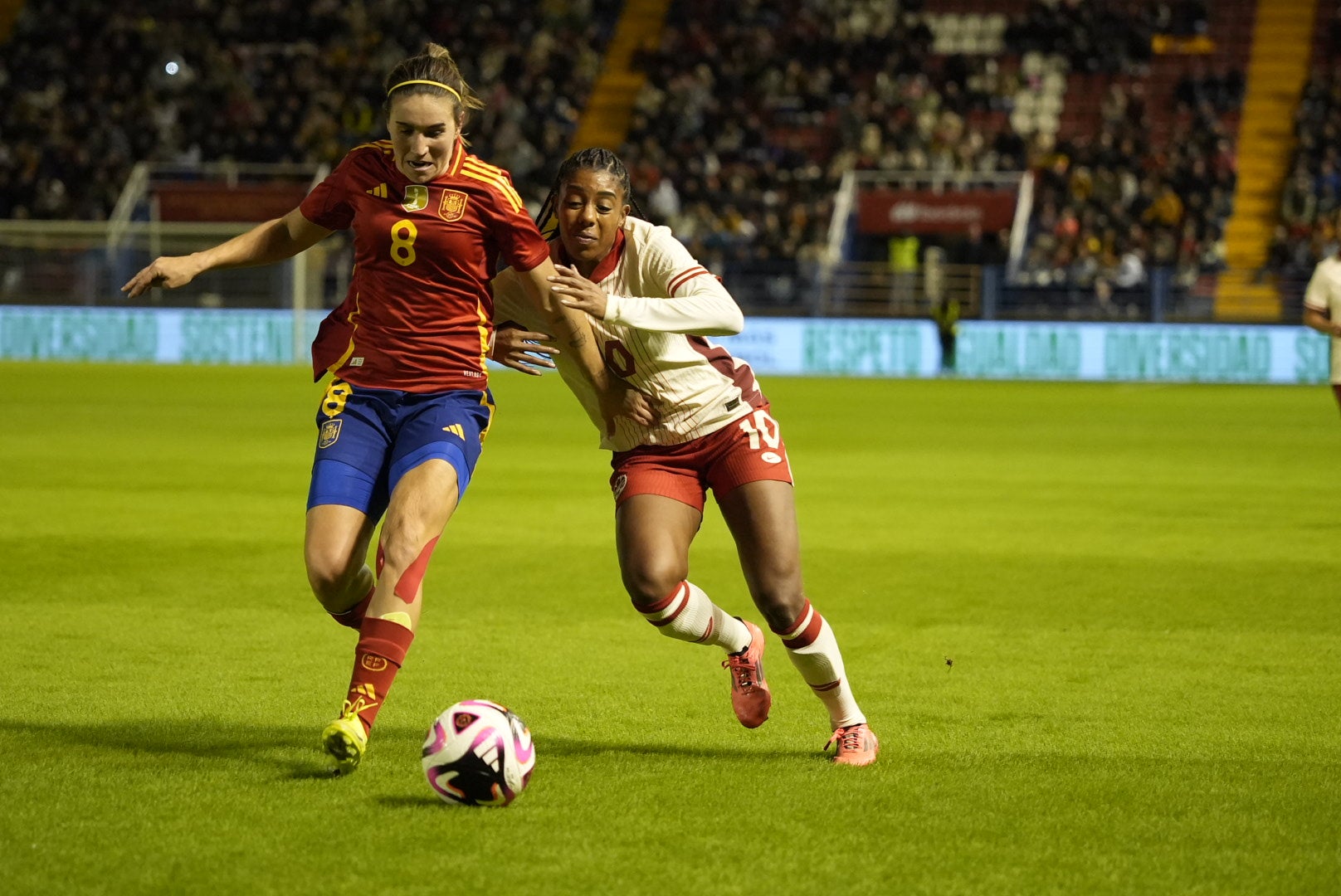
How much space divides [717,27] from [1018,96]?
7.06 metres

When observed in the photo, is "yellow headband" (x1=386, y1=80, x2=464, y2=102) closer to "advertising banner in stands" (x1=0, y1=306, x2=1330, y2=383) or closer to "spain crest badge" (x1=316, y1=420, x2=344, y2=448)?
"spain crest badge" (x1=316, y1=420, x2=344, y2=448)

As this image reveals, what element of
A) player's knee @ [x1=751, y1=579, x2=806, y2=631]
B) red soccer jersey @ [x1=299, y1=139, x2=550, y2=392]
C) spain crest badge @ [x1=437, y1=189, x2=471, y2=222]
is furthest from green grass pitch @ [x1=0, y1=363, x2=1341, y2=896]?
spain crest badge @ [x1=437, y1=189, x2=471, y2=222]

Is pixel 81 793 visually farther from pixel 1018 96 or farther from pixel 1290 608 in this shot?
pixel 1018 96

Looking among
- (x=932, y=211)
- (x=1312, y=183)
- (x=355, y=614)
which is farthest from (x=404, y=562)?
(x=1312, y=183)

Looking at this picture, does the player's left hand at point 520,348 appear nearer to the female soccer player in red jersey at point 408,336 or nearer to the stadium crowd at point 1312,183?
the female soccer player in red jersey at point 408,336

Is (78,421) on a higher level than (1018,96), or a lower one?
lower

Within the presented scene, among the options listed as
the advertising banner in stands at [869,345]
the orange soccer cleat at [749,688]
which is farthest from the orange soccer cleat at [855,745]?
A: the advertising banner in stands at [869,345]

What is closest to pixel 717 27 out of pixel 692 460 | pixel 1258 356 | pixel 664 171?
pixel 664 171

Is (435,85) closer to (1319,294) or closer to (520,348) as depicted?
(520,348)

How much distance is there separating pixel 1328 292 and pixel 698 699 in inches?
325

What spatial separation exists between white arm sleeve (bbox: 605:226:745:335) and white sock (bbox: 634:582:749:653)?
822 millimetres

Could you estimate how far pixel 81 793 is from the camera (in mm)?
4863

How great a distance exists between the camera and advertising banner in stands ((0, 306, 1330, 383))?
1105 inches

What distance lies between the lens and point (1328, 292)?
12.8 m
